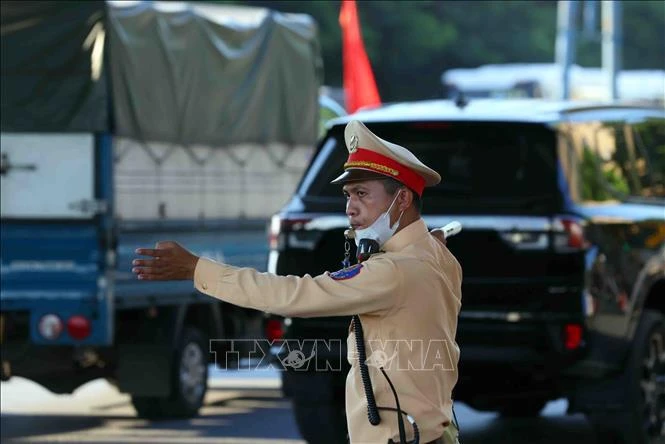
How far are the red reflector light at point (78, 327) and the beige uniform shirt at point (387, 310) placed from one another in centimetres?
701

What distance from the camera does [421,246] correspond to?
588 cm

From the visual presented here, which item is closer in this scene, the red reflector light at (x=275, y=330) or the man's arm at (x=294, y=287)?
the man's arm at (x=294, y=287)

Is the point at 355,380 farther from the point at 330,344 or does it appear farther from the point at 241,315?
the point at 241,315

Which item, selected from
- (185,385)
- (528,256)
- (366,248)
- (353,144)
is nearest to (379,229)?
(366,248)

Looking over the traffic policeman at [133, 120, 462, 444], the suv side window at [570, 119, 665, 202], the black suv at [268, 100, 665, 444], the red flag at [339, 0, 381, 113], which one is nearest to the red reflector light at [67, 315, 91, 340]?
the black suv at [268, 100, 665, 444]

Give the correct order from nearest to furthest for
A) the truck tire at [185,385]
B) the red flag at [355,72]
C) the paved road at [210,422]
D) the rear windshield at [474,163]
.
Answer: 1. the rear windshield at [474,163]
2. the paved road at [210,422]
3. the truck tire at [185,385]
4. the red flag at [355,72]

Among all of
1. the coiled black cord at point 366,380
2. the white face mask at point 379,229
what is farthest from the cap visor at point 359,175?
the coiled black cord at point 366,380

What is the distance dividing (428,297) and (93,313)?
718cm

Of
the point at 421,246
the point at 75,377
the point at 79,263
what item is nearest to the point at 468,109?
the point at 79,263

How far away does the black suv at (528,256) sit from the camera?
1028cm

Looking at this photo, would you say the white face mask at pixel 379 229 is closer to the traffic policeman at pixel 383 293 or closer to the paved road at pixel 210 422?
the traffic policeman at pixel 383 293

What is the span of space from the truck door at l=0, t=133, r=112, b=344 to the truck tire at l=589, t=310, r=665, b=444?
356 cm

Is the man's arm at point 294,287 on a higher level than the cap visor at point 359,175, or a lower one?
lower

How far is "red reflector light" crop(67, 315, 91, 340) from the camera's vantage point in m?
12.6
